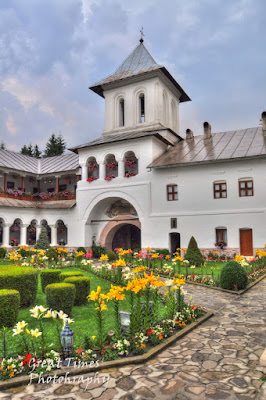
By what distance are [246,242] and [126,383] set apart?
17.0 meters

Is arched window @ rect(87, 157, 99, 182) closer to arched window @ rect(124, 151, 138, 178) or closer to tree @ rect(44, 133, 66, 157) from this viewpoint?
arched window @ rect(124, 151, 138, 178)

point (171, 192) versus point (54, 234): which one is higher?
point (171, 192)

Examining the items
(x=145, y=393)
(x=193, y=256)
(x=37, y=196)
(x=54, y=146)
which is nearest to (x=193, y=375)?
(x=145, y=393)

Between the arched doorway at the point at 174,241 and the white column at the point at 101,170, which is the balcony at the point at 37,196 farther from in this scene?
the arched doorway at the point at 174,241

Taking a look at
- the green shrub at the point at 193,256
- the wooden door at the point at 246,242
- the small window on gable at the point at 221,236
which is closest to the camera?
the green shrub at the point at 193,256

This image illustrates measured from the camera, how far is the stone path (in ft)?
13.6

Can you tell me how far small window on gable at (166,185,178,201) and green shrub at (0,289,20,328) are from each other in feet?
53.2

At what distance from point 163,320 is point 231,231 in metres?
14.4

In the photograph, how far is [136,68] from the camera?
28562 mm

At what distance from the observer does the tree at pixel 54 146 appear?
47.6 m

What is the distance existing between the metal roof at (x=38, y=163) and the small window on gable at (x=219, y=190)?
13.4 m

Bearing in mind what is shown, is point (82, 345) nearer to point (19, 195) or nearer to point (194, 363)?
point (194, 363)

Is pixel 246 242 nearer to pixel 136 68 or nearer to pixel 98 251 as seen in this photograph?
pixel 98 251

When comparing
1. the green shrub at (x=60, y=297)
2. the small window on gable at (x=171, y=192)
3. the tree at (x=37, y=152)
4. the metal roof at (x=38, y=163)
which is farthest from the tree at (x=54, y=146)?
the green shrub at (x=60, y=297)
